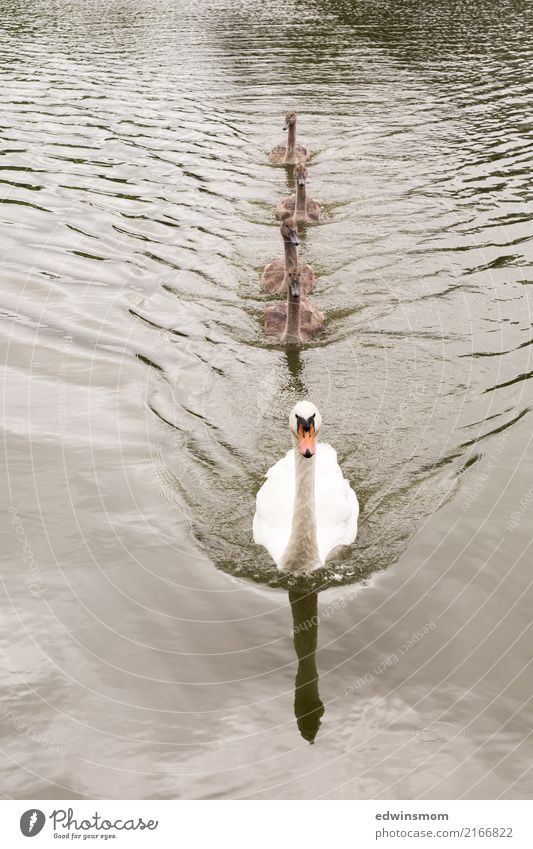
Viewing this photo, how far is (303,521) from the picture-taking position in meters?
9.16

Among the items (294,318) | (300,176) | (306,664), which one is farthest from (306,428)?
(300,176)

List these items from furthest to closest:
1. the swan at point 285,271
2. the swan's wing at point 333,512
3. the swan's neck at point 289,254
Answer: the swan at point 285,271 < the swan's neck at point 289,254 < the swan's wing at point 333,512

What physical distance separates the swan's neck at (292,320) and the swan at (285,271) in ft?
4.89

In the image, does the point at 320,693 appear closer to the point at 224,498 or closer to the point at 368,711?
the point at 368,711

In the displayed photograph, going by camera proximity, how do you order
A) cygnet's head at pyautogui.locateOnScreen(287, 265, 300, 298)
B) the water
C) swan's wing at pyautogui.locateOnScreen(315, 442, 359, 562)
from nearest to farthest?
the water, swan's wing at pyautogui.locateOnScreen(315, 442, 359, 562), cygnet's head at pyautogui.locateOnScreen(287, 265, 300, 298)

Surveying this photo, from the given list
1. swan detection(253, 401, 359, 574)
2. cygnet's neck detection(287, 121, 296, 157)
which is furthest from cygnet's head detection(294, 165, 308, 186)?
swan detection(253, 401, 359, 574)

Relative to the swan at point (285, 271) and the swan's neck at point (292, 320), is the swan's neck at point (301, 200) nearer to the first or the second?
the swan at point (285, 271)

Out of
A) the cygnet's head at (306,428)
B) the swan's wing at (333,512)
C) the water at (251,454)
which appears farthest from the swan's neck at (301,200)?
the cygnet's head at (306,428)

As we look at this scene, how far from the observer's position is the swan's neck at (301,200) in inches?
720

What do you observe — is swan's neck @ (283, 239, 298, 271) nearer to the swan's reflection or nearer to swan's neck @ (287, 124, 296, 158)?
the swan's reflection

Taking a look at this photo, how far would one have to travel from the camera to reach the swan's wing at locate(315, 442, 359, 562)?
964 centimetres

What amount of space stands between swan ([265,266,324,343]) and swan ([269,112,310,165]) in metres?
8.52

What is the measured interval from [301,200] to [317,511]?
33.8ft

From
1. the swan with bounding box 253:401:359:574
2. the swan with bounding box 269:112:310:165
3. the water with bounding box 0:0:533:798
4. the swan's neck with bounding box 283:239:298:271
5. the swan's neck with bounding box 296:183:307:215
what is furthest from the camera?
the swan with bounding box 269:112:310:165
